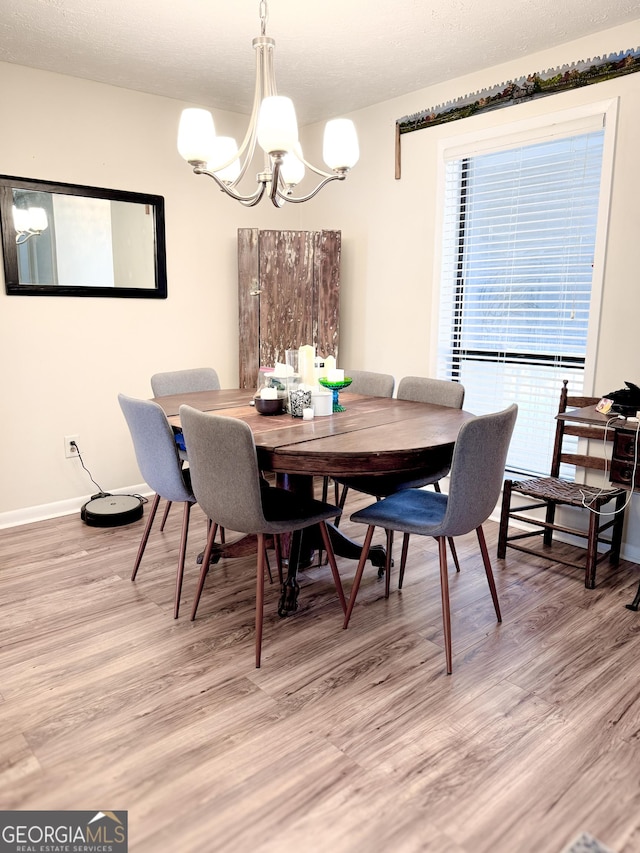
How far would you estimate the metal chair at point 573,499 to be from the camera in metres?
2.80

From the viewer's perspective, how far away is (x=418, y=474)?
2834 millimetres

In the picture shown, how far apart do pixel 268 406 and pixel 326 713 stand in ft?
4.01

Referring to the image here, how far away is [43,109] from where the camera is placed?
3414mm

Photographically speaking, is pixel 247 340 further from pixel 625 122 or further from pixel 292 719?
pixel 292 719

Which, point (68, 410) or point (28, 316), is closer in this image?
point (28, 316)

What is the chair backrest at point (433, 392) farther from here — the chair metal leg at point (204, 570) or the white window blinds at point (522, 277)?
the chair metal leg at point (204, 570)

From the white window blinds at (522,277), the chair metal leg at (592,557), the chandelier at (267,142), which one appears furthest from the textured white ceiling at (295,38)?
the chair metal leg at (592,557)

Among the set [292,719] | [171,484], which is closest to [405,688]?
[292,719]

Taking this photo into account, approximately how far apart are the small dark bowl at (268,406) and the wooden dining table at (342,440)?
2cm

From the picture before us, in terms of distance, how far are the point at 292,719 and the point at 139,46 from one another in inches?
124

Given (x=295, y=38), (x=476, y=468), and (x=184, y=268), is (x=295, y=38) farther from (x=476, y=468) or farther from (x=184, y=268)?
(x=476, y=468)

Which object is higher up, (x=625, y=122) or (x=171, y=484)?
(x=625, y=122)

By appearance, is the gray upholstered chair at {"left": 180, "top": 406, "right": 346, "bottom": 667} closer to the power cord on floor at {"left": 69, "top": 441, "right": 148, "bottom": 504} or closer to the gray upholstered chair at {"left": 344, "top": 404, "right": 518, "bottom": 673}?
the gray upholstered chair at {"left": 344, "top": 404, "right": 518, "bottom": 673}

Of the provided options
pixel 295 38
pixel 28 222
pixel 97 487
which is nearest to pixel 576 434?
pixel 295 38
